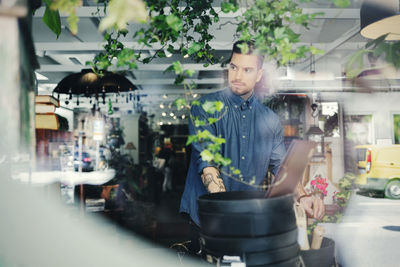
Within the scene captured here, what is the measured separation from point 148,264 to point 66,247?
636 millimetres

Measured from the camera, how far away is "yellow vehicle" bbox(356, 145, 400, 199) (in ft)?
15.8

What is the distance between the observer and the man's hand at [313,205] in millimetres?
1428

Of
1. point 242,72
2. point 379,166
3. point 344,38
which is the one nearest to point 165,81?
point 344,38

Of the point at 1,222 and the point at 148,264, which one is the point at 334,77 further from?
the point at 1,222

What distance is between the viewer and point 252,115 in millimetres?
1654

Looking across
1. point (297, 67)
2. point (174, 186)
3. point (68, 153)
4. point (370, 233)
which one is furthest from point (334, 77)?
point (174, 186)

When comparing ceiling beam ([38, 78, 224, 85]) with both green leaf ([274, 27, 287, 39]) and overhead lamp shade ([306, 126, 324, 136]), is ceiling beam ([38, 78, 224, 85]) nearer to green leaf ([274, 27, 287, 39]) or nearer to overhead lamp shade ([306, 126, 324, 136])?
overhead lamp shade ([306, 126, 324, 136])

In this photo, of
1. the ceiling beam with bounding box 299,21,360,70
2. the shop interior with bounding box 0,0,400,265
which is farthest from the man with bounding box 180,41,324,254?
the ceiling beam with bounding box 299,21,360,70

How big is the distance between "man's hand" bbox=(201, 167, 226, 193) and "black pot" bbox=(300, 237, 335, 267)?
0.51 meters

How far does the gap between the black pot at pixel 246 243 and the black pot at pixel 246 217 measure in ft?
0.04

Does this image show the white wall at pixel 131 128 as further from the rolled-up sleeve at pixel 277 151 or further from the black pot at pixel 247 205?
the black pot at pixel 247 205

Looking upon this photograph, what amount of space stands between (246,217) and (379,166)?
17.5 feet

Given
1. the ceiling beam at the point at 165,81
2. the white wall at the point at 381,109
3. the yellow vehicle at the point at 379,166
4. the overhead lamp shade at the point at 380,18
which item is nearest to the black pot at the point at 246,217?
the overhead lamp shade at the point at 380,18

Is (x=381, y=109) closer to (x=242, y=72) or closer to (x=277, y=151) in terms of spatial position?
(x=277, y=151)
